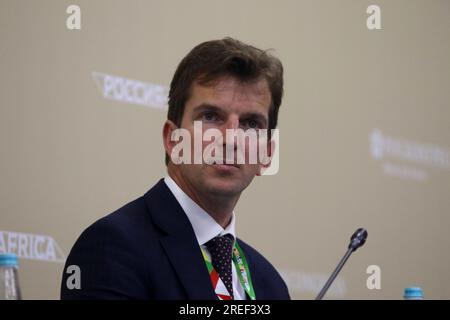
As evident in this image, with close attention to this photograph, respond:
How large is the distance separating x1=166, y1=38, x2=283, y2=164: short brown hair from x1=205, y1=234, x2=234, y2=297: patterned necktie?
1.22 feet

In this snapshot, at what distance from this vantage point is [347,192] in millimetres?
4285

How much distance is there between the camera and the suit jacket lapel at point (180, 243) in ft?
6.69

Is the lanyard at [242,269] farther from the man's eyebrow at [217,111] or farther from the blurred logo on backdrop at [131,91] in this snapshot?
the blurred logo on backdrop at [131,91]

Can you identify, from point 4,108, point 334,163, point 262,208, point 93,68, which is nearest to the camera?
point 4,108

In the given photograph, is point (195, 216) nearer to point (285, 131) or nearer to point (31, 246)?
point (31, 246)

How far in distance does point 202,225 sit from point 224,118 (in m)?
0.30

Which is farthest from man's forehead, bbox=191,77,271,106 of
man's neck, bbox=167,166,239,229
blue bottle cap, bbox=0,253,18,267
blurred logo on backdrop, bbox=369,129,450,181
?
blurred logo on backdrop, bbox=369,129,450,181

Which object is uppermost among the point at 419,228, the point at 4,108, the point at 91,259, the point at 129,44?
the point at 129,44

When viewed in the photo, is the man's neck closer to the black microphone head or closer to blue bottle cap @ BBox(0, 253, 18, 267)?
the black microphone head

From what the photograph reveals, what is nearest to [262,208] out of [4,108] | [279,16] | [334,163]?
[334,163]

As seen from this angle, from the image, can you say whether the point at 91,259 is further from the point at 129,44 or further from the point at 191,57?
the point at 129,44

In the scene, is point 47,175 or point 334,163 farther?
point 334,163

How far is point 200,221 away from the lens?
2.22 metres

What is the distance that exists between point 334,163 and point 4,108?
1.83 m
